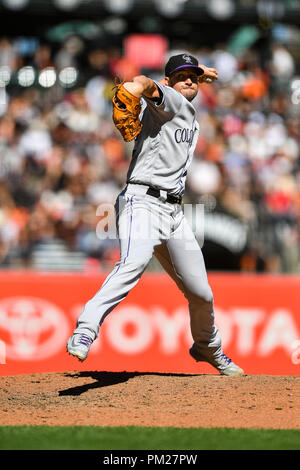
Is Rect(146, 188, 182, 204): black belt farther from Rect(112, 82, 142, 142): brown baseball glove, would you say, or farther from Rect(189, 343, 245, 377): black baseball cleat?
Rect(189, 343, 245, 377): black baseball cleat

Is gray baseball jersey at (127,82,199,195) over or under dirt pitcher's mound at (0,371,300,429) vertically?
over

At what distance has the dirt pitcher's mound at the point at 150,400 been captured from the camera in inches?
181

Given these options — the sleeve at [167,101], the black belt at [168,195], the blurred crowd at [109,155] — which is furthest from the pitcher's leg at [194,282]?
the blurred crowd at [109,155]

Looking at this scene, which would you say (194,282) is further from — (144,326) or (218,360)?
(144,326)

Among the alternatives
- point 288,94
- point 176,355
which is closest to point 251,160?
point 288,94

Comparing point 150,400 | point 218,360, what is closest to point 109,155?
point 218,360

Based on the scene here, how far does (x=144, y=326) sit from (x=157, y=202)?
9.07 ft

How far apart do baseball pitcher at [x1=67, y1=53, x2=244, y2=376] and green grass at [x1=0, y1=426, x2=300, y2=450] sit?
0.55 meters

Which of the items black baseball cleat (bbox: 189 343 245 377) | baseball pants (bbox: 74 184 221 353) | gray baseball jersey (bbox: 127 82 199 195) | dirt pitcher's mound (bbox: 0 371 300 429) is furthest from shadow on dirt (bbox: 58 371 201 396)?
gray baseball jersey (bbox: 127 82 199 195)

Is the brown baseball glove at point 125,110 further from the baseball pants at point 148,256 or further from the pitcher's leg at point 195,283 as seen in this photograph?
the pitcher's leg at point 195,283

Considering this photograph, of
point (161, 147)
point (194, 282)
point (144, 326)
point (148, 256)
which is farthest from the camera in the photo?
point (144, 326)

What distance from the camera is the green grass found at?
400 centimetres

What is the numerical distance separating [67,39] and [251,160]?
15.6ft

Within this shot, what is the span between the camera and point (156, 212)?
509 cm
